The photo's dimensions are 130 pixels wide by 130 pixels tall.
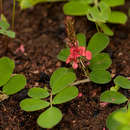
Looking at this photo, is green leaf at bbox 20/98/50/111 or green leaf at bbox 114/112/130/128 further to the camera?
green leaf at bbox 20/98/50/111

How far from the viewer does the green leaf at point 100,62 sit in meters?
1.52

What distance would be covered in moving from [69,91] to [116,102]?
23 centimetres

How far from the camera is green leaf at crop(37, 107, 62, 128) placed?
3.94ft

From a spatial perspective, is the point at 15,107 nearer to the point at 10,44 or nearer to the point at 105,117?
the point at 105,117

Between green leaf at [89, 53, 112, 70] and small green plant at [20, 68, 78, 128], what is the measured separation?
0.19 m

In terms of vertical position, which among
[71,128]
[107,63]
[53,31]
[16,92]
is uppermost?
[53,31]

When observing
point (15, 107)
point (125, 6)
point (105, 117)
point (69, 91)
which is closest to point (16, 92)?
point (15, 107)

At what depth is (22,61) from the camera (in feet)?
5.87

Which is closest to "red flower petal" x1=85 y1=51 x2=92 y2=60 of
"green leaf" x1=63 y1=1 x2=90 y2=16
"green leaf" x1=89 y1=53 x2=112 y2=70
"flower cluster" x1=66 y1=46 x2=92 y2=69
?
"flower cluster" x1=66 y1=46 x2=92 y2=69

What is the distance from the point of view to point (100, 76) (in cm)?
147

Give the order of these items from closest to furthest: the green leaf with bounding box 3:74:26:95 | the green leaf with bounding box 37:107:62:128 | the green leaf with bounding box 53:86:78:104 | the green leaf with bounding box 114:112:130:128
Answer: the green leaf with bounding box 114:112:130:128, the green leaf with bounding box 37:107:62:128, the green leaf with bounding box 53:86:78:104, the green leaf with bounding box 3:74:26:95

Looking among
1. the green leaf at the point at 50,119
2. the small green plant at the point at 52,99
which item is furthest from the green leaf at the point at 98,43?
the green leaf at the point at 50,119

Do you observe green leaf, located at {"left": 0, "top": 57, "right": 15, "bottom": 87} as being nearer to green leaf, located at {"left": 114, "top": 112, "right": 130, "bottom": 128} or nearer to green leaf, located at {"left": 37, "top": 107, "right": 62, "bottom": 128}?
green leaf, located at {"left": 37, "top": 107, "right": 62, "bottom": 128}

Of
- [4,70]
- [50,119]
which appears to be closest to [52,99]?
[50,119]
